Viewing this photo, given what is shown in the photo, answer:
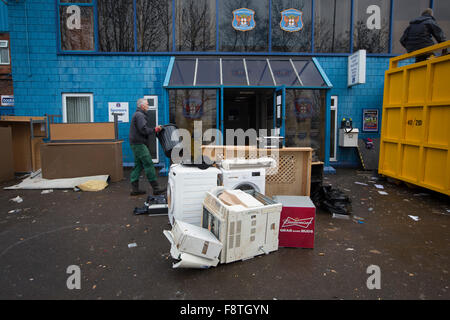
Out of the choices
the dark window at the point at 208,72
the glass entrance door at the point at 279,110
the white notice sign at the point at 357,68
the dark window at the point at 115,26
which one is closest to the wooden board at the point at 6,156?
the dark window at the point at 115,26

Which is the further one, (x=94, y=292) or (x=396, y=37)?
(x=396, y=37)

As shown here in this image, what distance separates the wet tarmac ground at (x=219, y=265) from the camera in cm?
271

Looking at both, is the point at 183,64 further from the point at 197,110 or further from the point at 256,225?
the point at 256,225

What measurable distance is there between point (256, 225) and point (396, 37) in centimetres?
1006


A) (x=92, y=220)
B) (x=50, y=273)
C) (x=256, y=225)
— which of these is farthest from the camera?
(x=92, y=220)

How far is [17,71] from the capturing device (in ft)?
30.6

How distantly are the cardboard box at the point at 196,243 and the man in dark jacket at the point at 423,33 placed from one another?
6.62 meters

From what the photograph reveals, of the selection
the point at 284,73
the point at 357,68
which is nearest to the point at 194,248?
the point at 284,73

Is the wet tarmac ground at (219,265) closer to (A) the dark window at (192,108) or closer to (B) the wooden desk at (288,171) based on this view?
(B) the wooden desk at (288,171)

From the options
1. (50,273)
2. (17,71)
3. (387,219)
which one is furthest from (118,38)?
(387,219)

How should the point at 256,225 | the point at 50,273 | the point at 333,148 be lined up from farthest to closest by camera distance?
the point at 333,148 < the point at 256,225 < the point at 50,273

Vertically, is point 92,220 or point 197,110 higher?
point 197,110

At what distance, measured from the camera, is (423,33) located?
22.0ft
